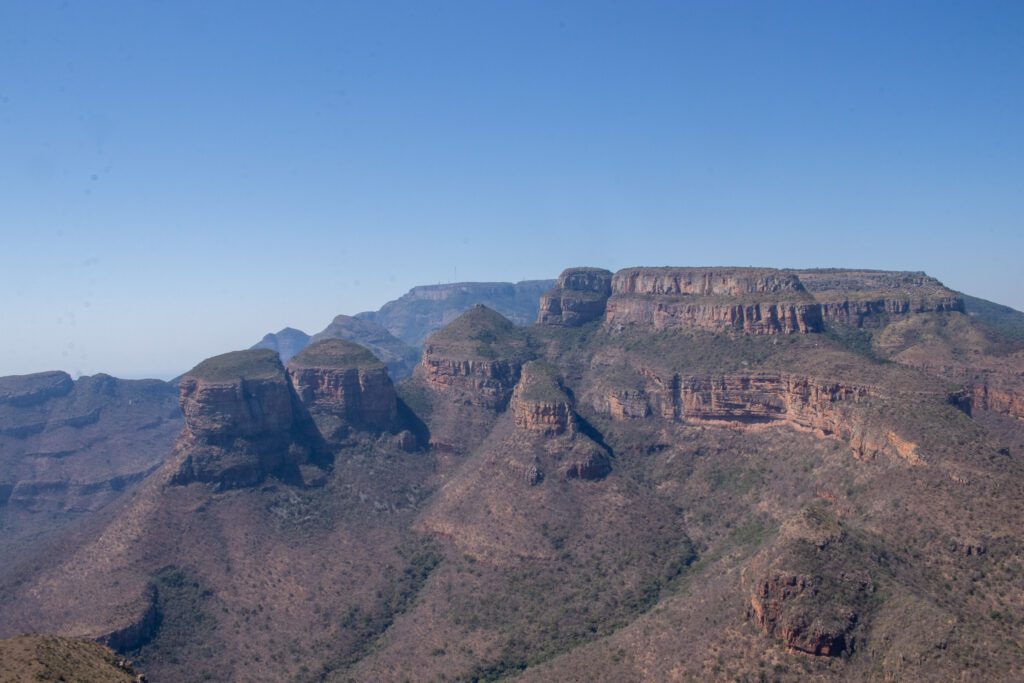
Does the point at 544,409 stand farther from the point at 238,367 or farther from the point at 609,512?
the point at 238,367

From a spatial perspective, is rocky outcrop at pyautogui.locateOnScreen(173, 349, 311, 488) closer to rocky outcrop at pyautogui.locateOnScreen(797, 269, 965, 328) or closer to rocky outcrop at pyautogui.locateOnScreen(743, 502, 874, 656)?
rocky outcrop at pyautogui.locateOnScreen(743, 502, 874, 656)

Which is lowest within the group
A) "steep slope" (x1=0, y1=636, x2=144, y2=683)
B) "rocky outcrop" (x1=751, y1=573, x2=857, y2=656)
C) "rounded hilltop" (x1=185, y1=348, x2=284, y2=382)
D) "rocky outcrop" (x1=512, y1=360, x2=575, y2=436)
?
"rocky outcrop" (x1=751, y1=573, x2=857, y2=656)

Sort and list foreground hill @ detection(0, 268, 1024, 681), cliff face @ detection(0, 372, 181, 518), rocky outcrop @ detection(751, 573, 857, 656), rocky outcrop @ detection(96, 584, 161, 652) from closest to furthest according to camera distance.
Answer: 1. rocky outcrop @ detection(751, 573, 857, 656)
2. foreground hill @ detection(0, 268, 1024, 681)
3. rocky outcrop @ detection(96, 584, 161, 652)
4. cliff face @ detection(0, 372, 181, 518)

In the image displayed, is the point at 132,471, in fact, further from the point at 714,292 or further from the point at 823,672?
the point at 823,672

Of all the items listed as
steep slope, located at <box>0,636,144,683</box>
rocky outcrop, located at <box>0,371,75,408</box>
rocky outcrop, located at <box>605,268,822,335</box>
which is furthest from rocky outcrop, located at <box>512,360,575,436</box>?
rocky outcrop, located at <box>0,371,75,408</box>

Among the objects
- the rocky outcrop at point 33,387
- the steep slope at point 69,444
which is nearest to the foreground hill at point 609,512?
the steep slope at point 69,444

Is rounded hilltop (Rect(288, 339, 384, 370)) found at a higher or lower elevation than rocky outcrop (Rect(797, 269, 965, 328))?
lower

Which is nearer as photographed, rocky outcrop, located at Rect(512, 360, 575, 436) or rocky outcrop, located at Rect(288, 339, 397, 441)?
rocky outcrop, located at Rect(512, 360, 575, 436)

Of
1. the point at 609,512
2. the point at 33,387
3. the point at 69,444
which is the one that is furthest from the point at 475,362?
the point at 33,387
